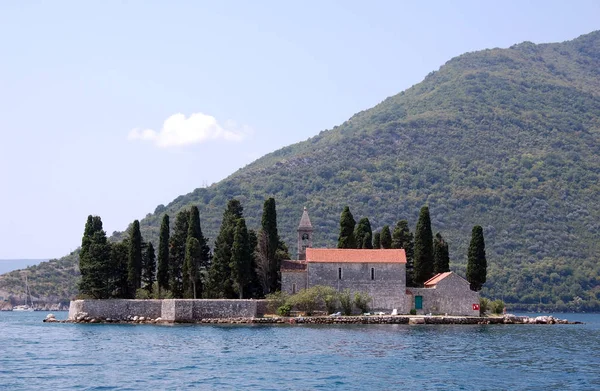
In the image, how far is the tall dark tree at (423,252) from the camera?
68312 mm

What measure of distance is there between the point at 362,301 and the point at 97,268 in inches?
736

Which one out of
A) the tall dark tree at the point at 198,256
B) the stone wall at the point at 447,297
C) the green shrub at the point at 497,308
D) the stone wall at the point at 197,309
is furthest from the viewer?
the green shrub at the point at 497,308

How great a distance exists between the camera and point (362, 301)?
65.4 metres

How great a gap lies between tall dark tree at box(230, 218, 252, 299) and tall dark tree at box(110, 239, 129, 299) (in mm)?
9515

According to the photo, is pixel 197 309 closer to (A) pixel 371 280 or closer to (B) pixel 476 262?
(A) pixel 371 280

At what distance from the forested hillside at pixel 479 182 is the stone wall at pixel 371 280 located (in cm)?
5216

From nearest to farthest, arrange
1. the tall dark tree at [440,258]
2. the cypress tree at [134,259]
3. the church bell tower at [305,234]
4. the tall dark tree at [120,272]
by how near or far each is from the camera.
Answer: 1. the cypress tree at [134,259]
2. the tall dark tree at [120,272]
3. the tall dark tree at [440,258]
4. the church bell tower at [305,234]

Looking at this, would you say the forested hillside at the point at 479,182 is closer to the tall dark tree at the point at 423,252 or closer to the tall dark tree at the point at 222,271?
the tall dark tree at the point at 423,252

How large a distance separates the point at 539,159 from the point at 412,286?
8662cm

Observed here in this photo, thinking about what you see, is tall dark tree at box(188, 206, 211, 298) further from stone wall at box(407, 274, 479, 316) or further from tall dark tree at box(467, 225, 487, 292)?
tall dark tree at box(467, 225, 487, 292)

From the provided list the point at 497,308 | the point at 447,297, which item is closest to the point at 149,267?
the point at 447,297

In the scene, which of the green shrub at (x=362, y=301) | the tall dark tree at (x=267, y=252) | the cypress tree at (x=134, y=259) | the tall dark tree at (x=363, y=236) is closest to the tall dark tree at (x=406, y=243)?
the tall dark tree at (x=363, y=236)

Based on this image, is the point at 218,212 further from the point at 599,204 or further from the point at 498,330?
the point at 498,330

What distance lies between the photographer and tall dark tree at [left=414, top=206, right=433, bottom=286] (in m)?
68.3
